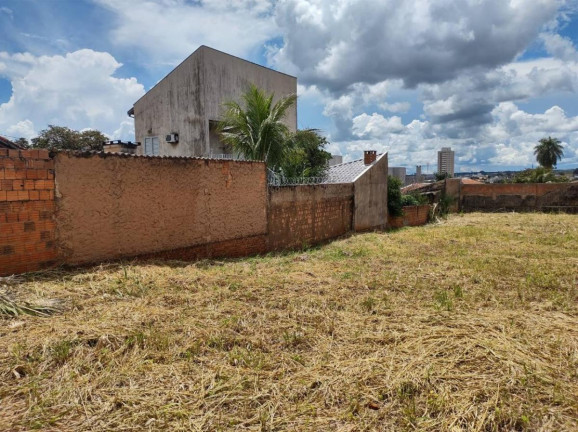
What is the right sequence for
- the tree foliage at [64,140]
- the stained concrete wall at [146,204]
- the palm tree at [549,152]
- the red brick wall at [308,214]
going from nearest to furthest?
1. the stained concrete wall at [146,204]
2. the red brick wall at [308,214]
3. the tree foliage at [64,140]
4. the palm tree at [549,152]

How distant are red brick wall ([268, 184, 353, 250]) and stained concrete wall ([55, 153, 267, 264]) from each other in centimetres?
89

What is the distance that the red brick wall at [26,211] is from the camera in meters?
4.34

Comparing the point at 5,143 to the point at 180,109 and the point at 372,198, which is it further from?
the point at 372,198

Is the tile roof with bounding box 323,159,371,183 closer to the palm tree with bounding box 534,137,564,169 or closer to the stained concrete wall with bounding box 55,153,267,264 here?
the stained concrete wall with bounding box 55,153,267,264

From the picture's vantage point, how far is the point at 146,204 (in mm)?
5766

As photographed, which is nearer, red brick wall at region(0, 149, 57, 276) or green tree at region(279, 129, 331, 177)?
red brick wall at region(0, 149, 57, 276)

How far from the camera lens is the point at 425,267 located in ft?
22.0

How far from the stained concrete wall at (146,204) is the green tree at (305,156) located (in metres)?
3.77

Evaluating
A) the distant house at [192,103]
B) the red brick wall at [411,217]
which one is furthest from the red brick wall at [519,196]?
the distant house at [192,103]

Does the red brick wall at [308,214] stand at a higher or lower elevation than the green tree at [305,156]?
lower

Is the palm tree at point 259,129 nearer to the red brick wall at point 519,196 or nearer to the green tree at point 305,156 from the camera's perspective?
the green tree at point 305,156

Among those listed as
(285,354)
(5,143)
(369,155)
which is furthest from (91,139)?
(285,354)

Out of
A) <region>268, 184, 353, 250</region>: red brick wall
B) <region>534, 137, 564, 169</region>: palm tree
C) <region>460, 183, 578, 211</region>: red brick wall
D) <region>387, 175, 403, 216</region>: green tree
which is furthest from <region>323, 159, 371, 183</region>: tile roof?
<region>534, 137, 564, 169</region>: palm tree

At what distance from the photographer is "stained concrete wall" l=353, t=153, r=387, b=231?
12242 millimetres
